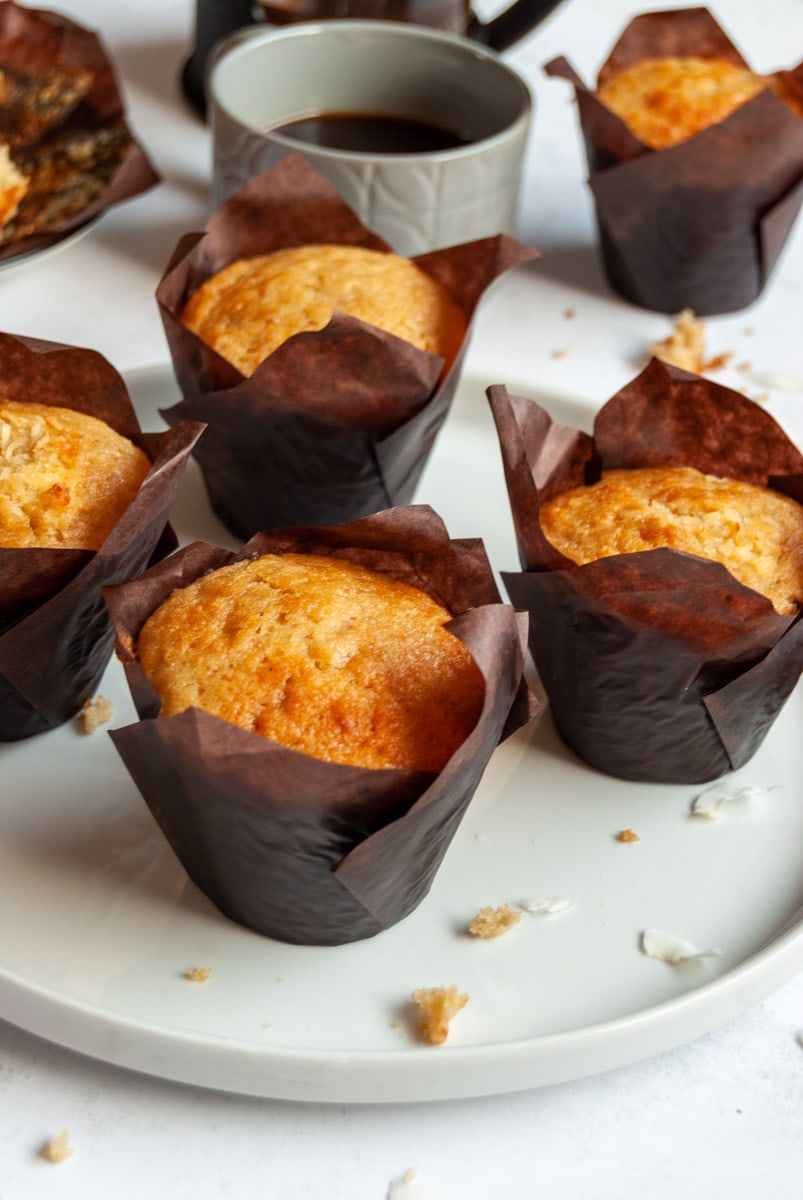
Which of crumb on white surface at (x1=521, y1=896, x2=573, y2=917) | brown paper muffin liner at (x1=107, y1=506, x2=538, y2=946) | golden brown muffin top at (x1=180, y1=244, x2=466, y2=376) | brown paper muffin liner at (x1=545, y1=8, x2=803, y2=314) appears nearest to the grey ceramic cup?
brown paper muffin liner at (x1=545, y1=8, x2=803, y2=314)

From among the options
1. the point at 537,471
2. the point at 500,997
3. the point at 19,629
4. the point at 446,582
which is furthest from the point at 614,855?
the point at 19,629

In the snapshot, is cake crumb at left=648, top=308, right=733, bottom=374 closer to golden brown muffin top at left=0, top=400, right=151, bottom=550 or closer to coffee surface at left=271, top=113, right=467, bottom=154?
coffee surface at left=271, top=113, right=467, bottom=154

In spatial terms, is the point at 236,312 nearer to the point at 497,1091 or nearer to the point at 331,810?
the point at 331,810

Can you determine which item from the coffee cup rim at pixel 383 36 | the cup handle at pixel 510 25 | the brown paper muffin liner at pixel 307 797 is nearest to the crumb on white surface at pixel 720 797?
the brown paper muffin liner at pixel 307 797

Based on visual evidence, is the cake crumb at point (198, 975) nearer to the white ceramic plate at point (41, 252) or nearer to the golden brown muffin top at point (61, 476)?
the golden brown muffin top at point (61, 476)

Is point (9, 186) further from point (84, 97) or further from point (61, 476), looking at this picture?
point (61, 476)

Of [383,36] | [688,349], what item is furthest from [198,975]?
[383,36]
